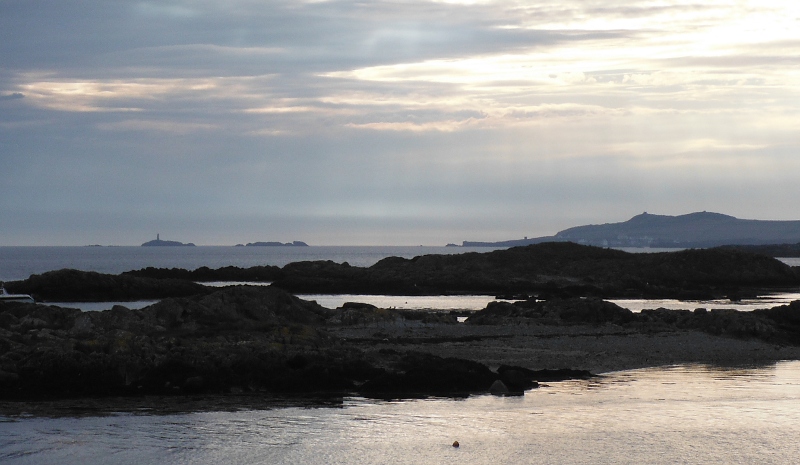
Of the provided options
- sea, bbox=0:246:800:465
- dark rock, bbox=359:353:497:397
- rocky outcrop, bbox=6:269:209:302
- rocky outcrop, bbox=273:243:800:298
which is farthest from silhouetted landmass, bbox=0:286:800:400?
rocky outcrop, bbox=273:243:800:298

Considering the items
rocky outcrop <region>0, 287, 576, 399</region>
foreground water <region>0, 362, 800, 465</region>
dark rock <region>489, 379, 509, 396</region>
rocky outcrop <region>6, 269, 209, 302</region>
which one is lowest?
foreground water <region>0, 362, 800, 465</region>

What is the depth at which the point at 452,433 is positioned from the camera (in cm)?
1570

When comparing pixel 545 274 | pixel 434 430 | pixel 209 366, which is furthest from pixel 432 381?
pixel 545 274

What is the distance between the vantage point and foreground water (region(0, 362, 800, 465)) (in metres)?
14.3

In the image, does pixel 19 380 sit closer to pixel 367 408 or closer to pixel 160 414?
pixel 160 414

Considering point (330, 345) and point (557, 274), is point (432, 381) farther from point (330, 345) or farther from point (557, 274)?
point (557, 274)

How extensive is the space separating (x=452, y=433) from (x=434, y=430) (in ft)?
1.21

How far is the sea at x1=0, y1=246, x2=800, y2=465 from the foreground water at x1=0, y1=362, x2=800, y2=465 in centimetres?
2

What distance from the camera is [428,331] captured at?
30.5 meters

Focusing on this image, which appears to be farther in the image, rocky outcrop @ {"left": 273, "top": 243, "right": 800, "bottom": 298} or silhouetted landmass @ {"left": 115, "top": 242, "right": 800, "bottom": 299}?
rocky outcrop @ {"left": 273, "top": 243, "right": 800, "bottom": 298}

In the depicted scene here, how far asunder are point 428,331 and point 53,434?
16.9 meters

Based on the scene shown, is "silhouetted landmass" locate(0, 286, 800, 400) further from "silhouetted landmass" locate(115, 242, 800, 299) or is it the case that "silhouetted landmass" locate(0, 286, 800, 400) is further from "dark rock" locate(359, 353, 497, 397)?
"silhouetted landmass" locate(115, 242, 800, 299)

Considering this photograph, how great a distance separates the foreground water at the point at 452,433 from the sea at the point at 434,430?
21 millimetres

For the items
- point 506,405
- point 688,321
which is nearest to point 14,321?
point 506,405
